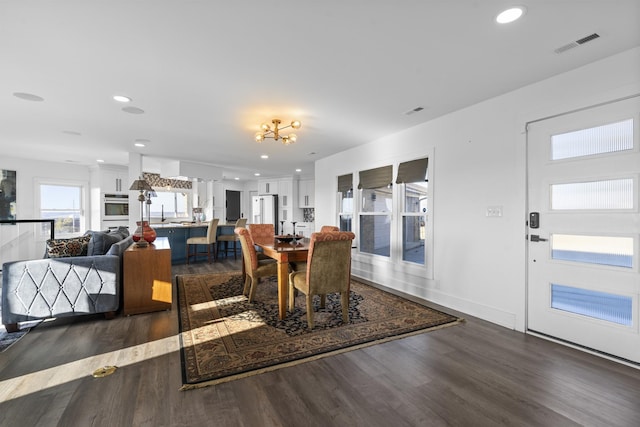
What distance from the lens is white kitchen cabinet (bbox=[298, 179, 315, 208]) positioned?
32.1 feet

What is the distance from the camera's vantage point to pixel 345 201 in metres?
5.93

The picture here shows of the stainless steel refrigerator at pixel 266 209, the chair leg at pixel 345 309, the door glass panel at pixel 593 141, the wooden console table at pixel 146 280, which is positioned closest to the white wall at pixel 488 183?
the door glass panel at pixel 593 141

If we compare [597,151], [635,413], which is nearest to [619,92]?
[597,151]

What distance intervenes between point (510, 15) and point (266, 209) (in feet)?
30.5

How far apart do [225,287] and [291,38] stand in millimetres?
3638

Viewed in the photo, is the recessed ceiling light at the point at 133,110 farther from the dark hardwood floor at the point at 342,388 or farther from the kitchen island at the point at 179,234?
the kitchen island at the point at 179,234

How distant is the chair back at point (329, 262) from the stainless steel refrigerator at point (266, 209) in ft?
24.0

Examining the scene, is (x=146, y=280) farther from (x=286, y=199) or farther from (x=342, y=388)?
(x=286, y=199)

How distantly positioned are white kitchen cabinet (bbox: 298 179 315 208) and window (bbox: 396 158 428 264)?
5.51 metres

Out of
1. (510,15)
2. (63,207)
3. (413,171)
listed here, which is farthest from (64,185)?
(510,15)

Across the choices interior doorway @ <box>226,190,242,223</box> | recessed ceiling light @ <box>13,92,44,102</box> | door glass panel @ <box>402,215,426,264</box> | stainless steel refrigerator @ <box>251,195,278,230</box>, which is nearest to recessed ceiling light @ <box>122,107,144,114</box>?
recessed ceiling light @ <box>13,92,44,102</box>

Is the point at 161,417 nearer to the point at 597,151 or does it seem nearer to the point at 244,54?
the point at 244,54

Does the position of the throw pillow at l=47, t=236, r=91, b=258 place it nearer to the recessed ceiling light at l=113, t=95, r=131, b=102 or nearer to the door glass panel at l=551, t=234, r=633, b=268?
the recessed ceiling light at l=113, t=95, r=131, b=102

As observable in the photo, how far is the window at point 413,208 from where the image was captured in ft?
13.5
